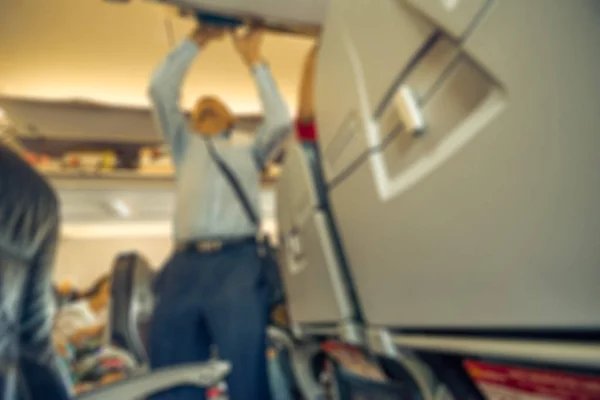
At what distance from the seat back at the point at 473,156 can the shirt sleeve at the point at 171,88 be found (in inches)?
47.3

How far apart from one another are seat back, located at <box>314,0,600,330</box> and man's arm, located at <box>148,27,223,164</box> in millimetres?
1202

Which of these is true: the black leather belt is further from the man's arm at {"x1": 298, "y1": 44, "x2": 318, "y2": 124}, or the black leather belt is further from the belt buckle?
the man's arm at {"x1": 298, "y1": 44, "x2": 318, "y2": 124}

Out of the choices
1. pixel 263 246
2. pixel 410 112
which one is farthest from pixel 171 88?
pixel 410 112

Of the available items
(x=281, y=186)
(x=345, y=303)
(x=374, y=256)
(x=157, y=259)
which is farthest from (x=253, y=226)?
(x=157, y=259)

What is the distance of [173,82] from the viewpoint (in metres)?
1.87

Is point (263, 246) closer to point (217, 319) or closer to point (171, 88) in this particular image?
point (217, 319)

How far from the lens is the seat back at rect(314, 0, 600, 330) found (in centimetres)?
37

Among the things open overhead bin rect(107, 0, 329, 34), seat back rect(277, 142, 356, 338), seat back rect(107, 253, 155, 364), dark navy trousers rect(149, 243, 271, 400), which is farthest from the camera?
seat back rect(107, 253, 155, 364)

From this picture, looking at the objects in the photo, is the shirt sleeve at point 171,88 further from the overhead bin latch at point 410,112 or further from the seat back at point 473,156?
the overhead bin latch at point 410,112

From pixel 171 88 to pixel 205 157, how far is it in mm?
331

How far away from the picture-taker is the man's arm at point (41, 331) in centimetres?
70

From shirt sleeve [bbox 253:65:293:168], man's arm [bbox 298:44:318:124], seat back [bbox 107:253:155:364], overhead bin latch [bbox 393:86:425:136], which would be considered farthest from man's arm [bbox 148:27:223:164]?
seat back [bbox 107:253:155:364]

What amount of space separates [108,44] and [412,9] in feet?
7.74

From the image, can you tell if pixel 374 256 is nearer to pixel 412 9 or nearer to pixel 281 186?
pixel 412 9
